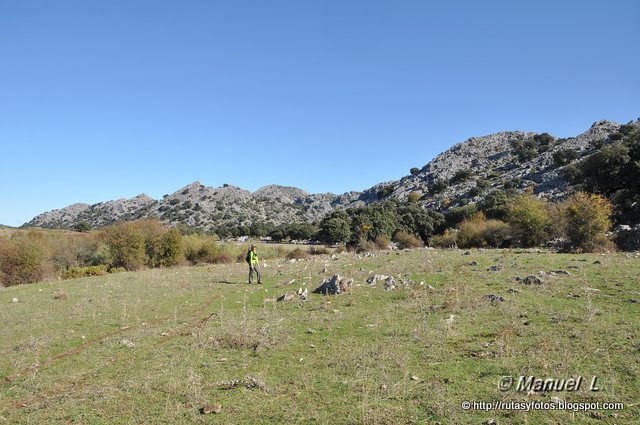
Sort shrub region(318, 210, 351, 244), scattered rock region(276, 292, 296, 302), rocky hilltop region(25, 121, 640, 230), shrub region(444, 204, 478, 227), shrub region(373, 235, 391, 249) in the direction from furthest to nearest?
rocky hilltop region(25, 121, 640, 230)
shrub region(444, 204, 478, 227)
shrub region(318, 210, 351, 244)
shrub region(373, 235, 391, 249)
scattered rock region(276, 292, 296, 302)

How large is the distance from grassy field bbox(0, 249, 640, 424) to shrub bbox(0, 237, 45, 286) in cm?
1874

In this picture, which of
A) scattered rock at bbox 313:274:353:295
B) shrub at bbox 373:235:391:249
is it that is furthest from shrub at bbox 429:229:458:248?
scattered rock at bbox 313:274:353:295

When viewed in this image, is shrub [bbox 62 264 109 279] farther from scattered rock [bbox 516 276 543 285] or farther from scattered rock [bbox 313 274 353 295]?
scattered rock [bbox 516 276 543 285]

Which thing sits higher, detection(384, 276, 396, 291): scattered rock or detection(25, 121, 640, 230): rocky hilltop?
detection(25, 121, 640, 230): rocky hilltop

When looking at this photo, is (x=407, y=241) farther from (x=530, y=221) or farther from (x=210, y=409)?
(x=210, y=409)

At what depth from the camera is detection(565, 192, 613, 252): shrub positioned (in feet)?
107

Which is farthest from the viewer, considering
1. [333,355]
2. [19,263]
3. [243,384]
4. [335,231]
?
[335,231]

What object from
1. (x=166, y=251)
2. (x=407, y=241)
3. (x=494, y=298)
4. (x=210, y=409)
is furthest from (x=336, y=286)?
(x=407, y=241)

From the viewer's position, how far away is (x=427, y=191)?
11206cm

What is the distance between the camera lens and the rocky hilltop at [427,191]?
90.6 m

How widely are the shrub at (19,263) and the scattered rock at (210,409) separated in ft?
114

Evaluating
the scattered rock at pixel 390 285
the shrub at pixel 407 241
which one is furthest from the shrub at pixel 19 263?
the shrub at pixel 407 241

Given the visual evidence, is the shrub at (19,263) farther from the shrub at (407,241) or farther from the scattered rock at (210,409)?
the shrub at (407,241)

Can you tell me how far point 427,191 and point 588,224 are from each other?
261 ft
